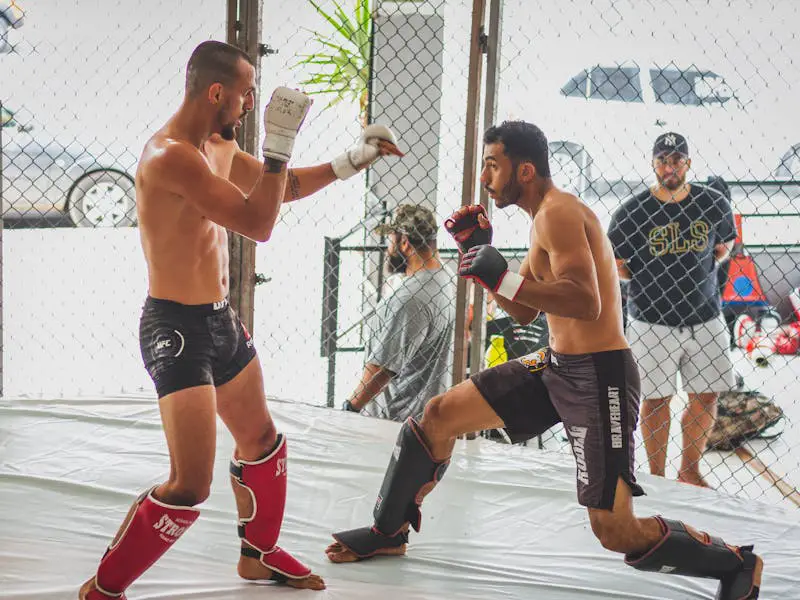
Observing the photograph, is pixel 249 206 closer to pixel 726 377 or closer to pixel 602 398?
pixel 602 398

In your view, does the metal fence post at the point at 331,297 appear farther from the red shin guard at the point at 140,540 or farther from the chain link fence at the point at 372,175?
the red shin guard at the point at 140,540

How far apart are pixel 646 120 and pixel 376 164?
2.33 metres

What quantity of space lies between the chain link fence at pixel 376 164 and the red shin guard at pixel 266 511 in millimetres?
1398

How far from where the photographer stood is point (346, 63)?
4676 millimetres

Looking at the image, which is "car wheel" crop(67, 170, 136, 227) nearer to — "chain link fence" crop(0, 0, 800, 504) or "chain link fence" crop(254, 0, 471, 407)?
"chain link fence" crop(0, 0, 800, 504)

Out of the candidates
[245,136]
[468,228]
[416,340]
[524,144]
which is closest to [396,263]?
[416,340]

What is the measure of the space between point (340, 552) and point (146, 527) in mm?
655

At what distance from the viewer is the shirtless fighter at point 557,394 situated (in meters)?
1.88

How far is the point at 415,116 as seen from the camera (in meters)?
4.31

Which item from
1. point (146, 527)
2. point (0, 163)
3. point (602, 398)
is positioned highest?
point (0, 163)

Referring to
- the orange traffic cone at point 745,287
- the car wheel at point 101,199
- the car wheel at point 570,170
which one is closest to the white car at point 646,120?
the car wheel at point 570,170

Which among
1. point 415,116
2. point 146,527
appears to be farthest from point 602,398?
point 415,116

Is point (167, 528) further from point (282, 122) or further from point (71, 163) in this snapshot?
point (71, 163)

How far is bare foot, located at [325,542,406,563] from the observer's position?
7.20 ft
